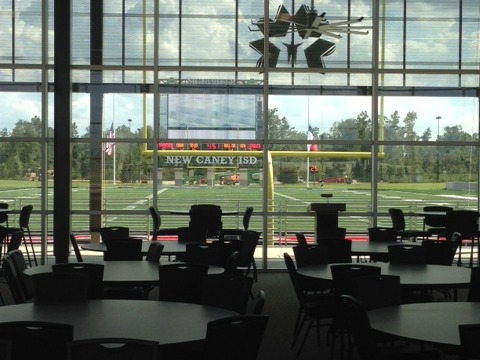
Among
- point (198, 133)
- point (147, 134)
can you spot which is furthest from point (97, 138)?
point (198, 133)

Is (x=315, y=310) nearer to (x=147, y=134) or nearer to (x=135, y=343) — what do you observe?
(x=135, y=343)

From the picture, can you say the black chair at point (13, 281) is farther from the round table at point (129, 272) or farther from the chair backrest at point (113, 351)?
the chair backrest at point (113, 351)

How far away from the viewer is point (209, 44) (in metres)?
13.2

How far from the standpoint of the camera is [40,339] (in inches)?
153

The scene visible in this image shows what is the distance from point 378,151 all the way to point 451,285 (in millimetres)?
6951

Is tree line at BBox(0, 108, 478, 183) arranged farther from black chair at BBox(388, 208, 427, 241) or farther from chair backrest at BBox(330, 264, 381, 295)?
chair backrest at BBox(330, 264, 381, 295)

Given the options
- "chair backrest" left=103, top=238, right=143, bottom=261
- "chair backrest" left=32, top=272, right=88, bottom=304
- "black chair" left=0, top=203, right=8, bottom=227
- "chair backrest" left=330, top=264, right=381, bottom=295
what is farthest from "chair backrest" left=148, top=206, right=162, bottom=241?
"chair backrest" left=32, top=272, right=88, bottom=304

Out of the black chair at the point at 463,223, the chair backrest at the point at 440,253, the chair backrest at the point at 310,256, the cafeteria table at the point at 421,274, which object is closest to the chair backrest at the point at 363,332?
the cafeteria table at the point at 421,274

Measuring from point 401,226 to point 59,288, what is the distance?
7853mm

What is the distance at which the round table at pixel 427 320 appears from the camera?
4422 mm

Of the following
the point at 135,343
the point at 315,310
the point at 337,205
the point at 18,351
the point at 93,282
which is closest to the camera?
the point at 135,343

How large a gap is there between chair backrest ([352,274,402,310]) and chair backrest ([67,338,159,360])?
2501mm

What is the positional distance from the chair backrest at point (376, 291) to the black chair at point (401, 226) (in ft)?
22.0

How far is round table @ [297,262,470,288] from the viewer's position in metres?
6.53
